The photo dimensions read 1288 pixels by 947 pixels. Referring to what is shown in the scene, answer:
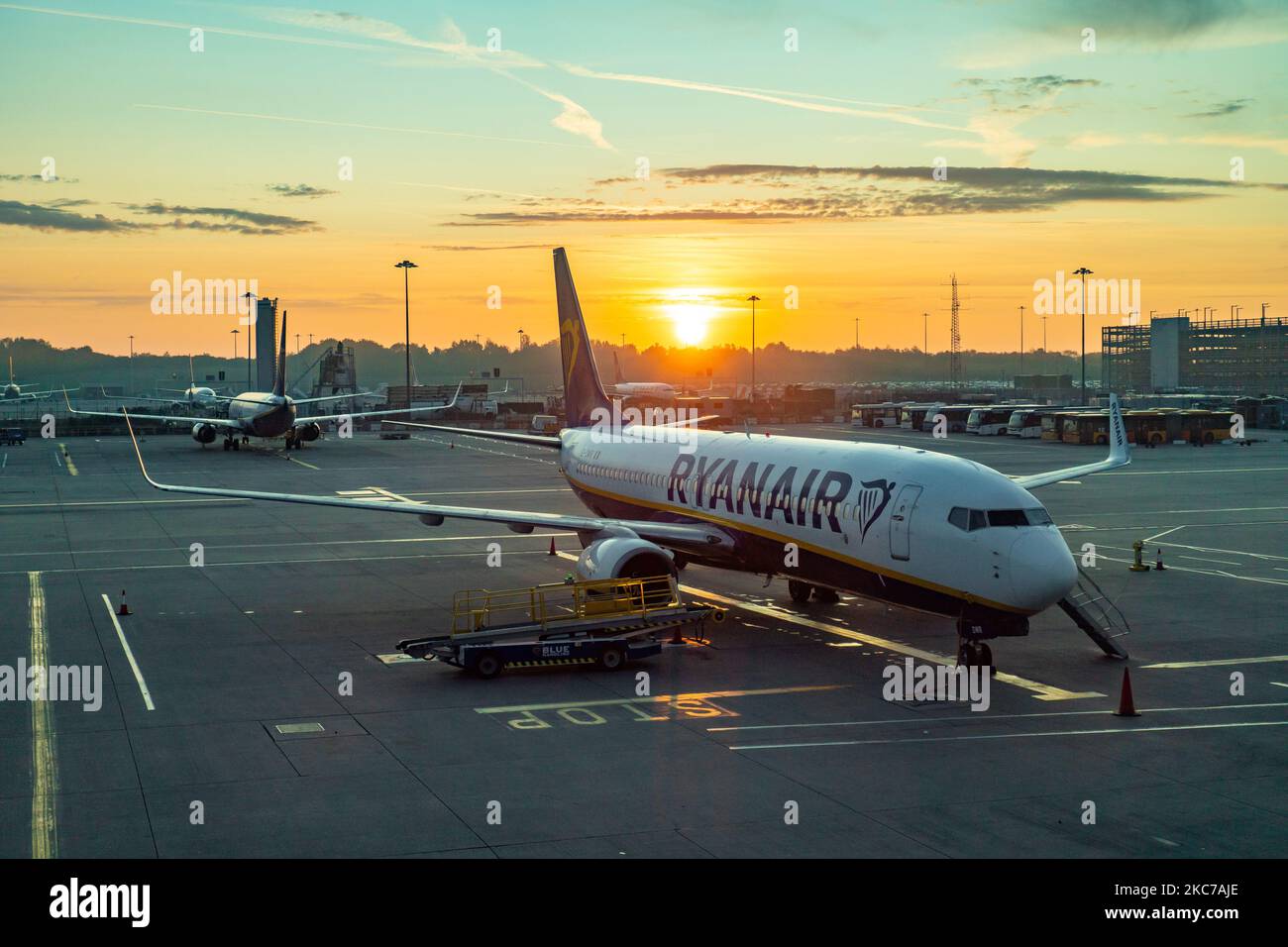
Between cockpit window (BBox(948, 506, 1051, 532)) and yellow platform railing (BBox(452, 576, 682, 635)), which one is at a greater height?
cockpit window (BBox(948, 506, 1051, 532))

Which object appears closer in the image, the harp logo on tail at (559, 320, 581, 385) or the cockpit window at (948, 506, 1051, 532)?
the cockpit window at (948, 506, 1051, 532)

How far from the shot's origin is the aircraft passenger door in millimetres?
30078

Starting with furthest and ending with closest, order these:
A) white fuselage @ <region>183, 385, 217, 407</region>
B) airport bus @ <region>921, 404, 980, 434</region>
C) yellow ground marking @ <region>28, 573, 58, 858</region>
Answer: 1. white fuselage @ <region>183, 385, 217, 407</region>
2. airport bus @ <region>921, 404, 980, 434</region>
3. yellow ground marking @ <region>28, 573, 58, 858</region>

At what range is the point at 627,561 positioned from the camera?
113ft

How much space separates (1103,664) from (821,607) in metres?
9.34

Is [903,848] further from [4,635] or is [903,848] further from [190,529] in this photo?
[190,529]

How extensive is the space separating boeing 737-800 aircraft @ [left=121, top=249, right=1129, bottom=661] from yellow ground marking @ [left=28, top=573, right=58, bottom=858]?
26.7 ft

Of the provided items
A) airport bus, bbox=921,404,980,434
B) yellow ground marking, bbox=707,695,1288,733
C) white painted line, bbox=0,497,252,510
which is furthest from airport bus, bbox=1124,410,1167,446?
yellow ground marking, bbox=707,695,1288,733

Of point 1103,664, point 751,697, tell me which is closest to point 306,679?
point 751,697

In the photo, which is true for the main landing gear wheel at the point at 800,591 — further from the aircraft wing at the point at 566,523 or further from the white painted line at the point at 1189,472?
the white painted line at the point at 1189,472

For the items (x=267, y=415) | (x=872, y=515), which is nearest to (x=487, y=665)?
(x=872, y=515)

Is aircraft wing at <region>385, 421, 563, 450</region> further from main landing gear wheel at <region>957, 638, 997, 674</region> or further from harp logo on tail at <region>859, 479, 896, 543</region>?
main landing gear wheel at <region>957, 638, 997, 674</region>

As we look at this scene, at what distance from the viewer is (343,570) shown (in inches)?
1832

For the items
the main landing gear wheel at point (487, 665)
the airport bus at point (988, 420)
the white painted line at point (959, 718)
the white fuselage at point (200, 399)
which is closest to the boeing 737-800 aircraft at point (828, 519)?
the white painted line at point (959, 718)
